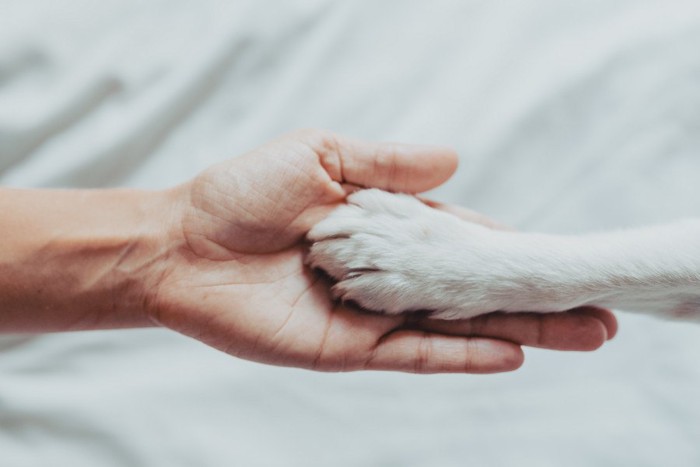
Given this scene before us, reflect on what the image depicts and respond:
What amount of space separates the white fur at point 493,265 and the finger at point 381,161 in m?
0.07

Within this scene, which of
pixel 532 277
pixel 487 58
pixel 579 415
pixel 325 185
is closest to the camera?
pixel 532 277

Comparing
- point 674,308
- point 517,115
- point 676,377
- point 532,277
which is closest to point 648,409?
point 676,377

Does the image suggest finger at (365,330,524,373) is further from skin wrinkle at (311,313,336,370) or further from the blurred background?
the blurred background

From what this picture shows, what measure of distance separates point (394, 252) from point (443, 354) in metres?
0.19

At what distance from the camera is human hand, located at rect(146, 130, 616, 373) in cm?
107

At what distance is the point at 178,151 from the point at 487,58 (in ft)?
2.07

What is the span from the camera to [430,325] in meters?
1.10

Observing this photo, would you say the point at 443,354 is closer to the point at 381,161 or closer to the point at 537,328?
the point at 537,328

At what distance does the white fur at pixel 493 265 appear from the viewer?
0.97m

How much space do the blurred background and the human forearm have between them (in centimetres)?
19

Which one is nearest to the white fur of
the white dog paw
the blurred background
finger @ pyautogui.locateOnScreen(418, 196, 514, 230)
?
the white dog paw

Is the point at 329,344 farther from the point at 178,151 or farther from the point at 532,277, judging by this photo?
the point at 178,151

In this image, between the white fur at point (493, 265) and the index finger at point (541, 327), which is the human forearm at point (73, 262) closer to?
the white fur at point (493, 265)

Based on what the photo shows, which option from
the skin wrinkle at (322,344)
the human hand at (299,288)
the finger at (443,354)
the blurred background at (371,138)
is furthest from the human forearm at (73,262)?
the finger at (443,354)
